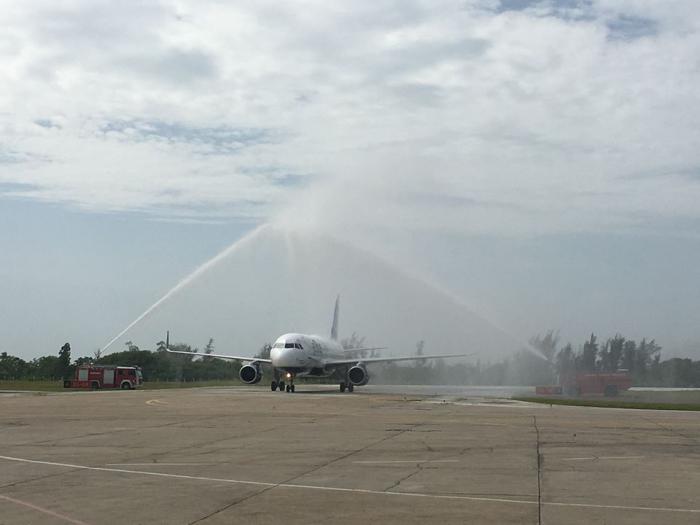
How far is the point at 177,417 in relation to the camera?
104ft

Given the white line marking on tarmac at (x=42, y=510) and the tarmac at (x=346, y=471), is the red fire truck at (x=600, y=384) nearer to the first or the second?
the tarmac at (x=346, y=471)

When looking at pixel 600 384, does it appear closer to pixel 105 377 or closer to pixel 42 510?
pixel 105 377

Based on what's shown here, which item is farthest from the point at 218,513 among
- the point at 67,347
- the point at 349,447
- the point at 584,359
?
the point at 67,347

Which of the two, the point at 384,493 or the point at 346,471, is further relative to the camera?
the point at 346,471

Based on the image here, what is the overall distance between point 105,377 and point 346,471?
6625 cm

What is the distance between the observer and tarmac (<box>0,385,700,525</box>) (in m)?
11.7

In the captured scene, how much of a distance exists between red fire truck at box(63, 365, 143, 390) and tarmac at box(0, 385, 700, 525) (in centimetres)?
4828

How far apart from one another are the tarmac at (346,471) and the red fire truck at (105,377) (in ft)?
158

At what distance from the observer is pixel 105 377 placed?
77.8 m

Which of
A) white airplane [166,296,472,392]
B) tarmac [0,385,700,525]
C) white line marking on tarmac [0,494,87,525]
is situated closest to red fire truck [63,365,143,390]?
white airplane [166,296,472,392]

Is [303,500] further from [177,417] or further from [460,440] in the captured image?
[177,417]

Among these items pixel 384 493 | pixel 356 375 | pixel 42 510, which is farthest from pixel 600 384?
pixel 42 510

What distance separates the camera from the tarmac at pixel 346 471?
11.7 m

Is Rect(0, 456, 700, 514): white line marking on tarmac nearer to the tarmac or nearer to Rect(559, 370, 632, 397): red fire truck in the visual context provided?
the tarmac
